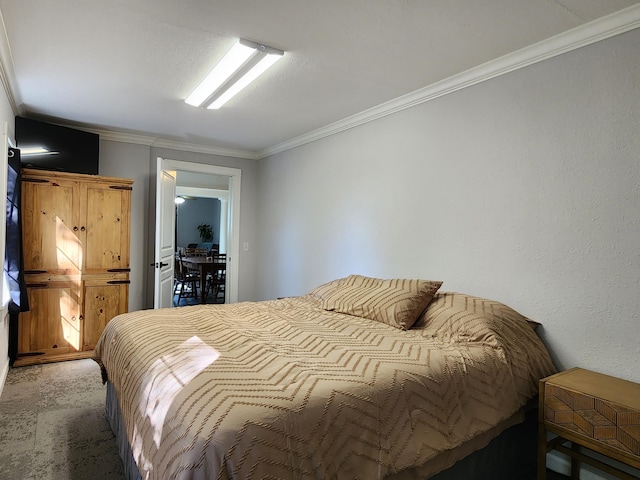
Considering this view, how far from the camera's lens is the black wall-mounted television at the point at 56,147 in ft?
12.0

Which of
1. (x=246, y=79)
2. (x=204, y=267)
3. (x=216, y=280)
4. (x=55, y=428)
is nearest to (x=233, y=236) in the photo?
(x=204, y=267)

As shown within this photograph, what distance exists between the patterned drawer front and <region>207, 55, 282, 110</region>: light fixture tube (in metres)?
2.47

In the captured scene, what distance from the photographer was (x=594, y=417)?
1.71 meters

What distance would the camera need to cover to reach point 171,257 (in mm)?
4711

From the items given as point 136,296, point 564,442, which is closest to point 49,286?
point 136,296

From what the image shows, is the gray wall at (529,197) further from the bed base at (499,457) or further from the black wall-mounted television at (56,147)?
the black wall-mounted television at (56,147)

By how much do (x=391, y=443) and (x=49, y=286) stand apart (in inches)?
146

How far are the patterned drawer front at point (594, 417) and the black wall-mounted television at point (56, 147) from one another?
4.53 metres

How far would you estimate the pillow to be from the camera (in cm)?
246

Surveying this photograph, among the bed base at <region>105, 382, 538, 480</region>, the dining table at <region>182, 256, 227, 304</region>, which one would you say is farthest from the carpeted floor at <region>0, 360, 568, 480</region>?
the dining table at <region>182, 256, 227, 304</region>

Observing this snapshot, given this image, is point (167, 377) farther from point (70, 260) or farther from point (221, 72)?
point (70, 260)

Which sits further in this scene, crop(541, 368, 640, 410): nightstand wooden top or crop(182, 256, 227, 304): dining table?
crop(182, 256, 227, 304): dining table

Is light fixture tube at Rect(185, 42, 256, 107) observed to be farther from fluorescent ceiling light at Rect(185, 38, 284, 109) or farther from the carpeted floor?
the carpeted floor

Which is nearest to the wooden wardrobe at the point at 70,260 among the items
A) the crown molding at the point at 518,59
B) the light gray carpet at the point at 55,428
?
the light gray carpet at the point at 55,428
